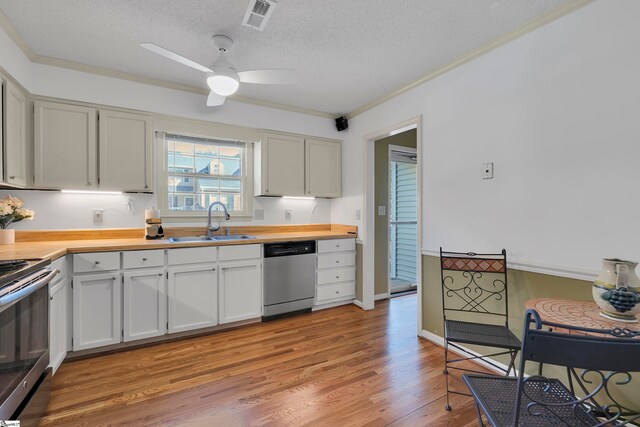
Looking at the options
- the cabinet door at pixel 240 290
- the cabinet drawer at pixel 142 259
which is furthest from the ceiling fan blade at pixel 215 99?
the cabinet door at pixel 240 290

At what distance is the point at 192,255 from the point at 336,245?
65.9 inches

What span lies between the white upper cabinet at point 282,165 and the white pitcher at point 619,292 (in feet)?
9.68

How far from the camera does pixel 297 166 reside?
3.79 m

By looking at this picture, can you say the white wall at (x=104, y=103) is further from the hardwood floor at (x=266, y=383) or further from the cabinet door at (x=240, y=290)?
the hardwood floor at (x=266, y=383)

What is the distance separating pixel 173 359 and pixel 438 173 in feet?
9.27

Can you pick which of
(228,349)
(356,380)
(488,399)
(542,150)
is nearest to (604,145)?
(542,150)

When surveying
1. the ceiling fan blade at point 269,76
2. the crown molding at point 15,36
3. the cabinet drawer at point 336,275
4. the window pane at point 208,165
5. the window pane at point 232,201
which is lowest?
the cabinet drawer at point 336,275

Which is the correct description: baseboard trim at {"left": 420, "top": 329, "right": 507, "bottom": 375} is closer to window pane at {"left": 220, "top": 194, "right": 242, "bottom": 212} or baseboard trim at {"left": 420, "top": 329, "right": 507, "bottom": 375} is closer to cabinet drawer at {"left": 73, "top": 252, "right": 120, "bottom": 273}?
window pane at {"left": 220, "top": 194, "right": 242, "bottom": 212}

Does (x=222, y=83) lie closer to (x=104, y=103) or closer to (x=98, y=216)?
(x=104, y=103)

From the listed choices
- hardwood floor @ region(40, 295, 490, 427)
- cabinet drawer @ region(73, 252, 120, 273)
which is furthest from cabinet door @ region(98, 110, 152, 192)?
hardwood floor @ region(40, 295, 490, 427)

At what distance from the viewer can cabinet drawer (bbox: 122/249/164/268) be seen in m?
2.53

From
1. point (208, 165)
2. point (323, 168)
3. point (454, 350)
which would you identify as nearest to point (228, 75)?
point (208, 165)

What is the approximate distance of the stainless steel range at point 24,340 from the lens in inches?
52.6

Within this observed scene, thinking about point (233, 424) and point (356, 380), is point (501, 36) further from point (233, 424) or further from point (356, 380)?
point (233, 424)
